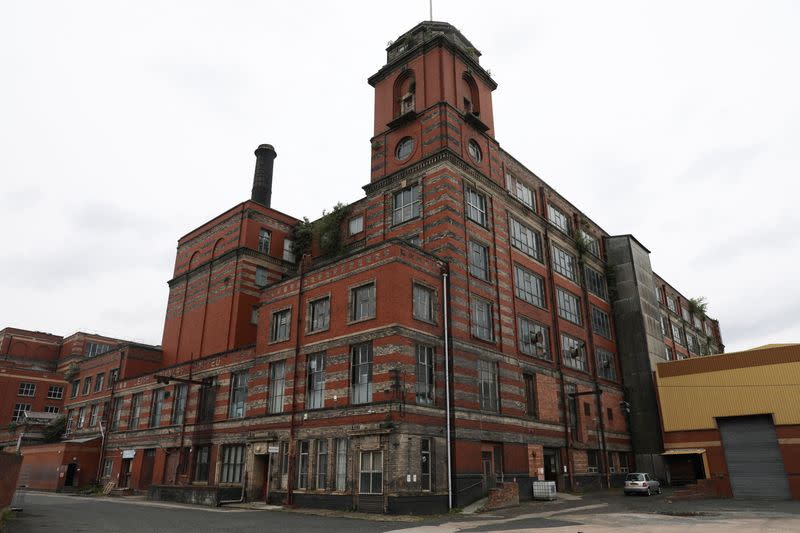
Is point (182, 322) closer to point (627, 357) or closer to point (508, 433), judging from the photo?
point (508, 433)

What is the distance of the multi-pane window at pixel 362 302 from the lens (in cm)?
2752

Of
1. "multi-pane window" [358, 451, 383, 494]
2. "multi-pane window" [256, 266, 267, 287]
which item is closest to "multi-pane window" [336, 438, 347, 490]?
"multi-pane window" [358, 451, 383, 494]

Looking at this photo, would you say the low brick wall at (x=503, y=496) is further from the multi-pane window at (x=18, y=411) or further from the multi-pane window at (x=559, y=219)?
the multi-pane window at (x=18, y=411)

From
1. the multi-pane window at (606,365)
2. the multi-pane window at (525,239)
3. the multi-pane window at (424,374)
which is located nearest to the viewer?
the multi-pane window at (424,374)

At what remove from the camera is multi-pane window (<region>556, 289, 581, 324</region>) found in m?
40.5

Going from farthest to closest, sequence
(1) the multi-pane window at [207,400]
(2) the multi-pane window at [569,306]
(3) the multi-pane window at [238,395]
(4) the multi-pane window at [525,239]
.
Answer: (2) the multi-pane window at [569,306] < (4) the multi-pane window at [525,239] < (1) the multi-pane window at [207,400] < (3) the multi-pane window at [238,395]

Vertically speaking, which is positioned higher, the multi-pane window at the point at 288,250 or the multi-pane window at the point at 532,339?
the multi-pane window at the point at 288,250

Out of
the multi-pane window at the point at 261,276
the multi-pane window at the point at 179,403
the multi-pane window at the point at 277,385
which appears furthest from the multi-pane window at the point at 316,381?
the multi-pane window at the point at 179,403

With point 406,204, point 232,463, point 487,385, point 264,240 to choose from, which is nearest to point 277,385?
point 232,463

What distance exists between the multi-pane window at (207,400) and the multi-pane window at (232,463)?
3109 mm

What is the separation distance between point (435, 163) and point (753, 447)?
28.5 metres

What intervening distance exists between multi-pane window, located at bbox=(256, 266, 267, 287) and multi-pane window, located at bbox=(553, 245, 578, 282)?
22154 mm

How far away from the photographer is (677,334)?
60656 mm

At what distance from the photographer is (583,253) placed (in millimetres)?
45031
